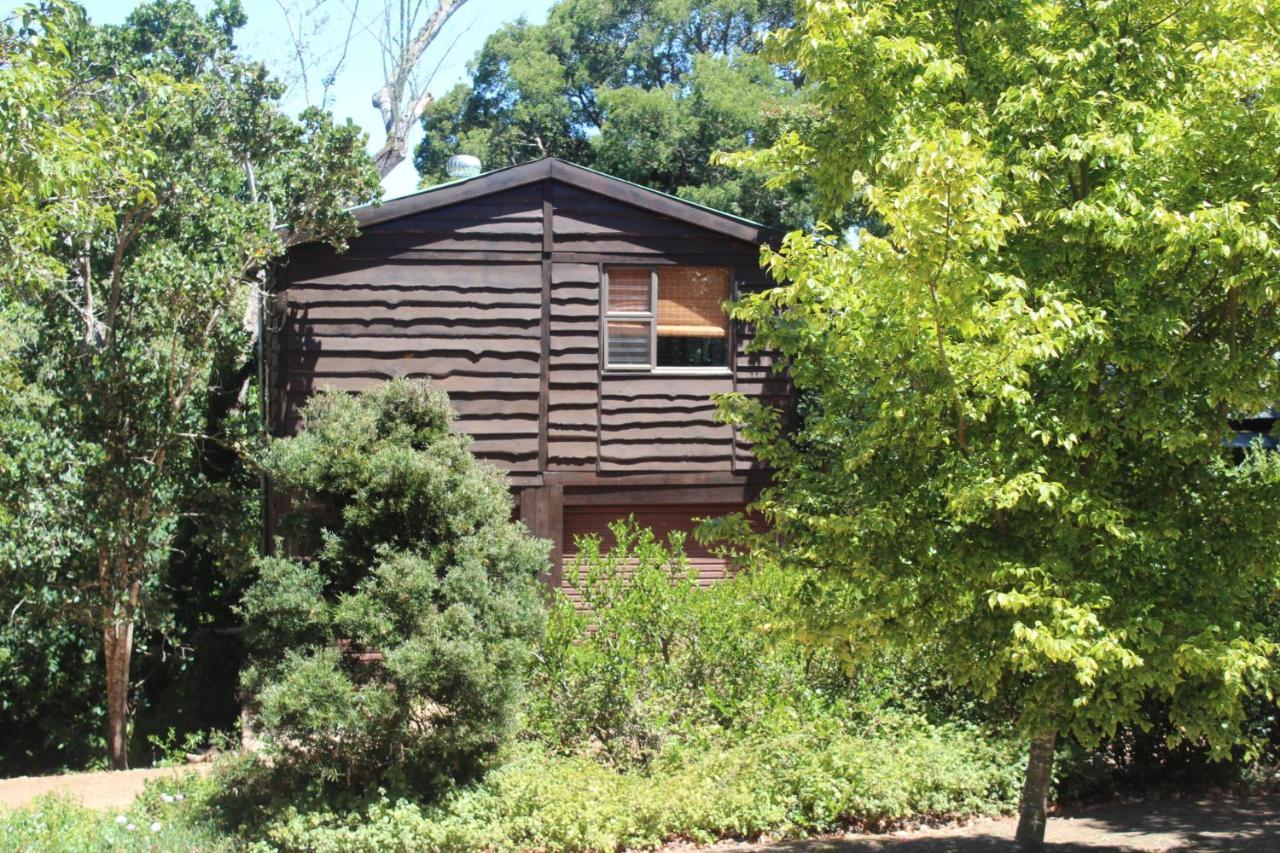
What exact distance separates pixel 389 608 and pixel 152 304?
15.3 ft

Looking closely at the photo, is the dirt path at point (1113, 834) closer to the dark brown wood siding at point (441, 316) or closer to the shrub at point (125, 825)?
the shrub at point (125, 825)

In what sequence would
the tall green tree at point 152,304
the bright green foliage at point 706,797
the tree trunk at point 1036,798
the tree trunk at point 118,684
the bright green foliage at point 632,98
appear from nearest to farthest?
the tree trunk at point 1036,798 < the bright green foliage at point 706,797 < the tall green tree at point 152,304 < the tree trunk at point 118,684 < the bright green foliage at point 632,98

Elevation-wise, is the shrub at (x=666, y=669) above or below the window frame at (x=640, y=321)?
below

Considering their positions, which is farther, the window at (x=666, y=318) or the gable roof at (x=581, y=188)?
the window at (x=666, y=318)

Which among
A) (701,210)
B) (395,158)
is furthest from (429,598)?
(395,158)

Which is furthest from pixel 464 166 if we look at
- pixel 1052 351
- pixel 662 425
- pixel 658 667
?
pixel 1052 351

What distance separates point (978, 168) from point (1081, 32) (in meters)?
1.32

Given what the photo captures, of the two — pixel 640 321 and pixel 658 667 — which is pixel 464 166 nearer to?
pixel 640 321

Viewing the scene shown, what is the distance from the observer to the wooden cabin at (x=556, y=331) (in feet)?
43.5

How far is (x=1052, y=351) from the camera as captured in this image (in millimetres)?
5805

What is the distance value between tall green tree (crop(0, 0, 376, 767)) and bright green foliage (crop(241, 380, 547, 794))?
3.01 meters

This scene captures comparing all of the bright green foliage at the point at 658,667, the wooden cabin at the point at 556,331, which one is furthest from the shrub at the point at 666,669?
the wooden cabin at the point at 556,331

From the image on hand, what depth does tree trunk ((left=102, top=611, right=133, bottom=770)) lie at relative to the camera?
11664mm

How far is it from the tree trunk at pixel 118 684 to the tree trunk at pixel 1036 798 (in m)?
8.39
